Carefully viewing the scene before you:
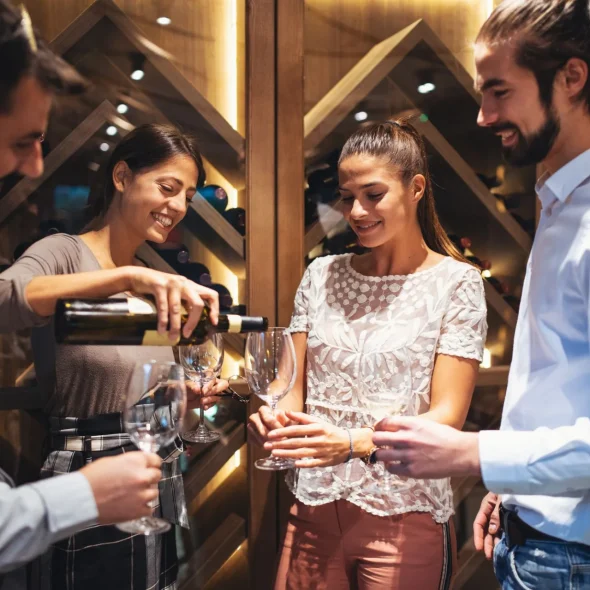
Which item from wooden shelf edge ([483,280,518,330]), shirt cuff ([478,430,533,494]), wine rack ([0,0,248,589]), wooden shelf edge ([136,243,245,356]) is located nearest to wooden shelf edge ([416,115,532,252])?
wooden shelf edge ([483,280,518,330])

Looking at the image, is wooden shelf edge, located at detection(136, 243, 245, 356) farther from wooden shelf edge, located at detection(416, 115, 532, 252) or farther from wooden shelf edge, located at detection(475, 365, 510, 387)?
wooden shelf edge, located at detection(475, 365, 510, 387)

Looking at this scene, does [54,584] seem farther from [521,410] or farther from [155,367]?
[521,410]

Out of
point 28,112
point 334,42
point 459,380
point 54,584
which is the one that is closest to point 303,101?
point 334,42

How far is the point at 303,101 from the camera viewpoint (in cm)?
243

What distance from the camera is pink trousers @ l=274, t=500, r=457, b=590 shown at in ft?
5.37

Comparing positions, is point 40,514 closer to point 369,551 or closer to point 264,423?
point 264,423

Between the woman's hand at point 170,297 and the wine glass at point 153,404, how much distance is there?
0.36ft

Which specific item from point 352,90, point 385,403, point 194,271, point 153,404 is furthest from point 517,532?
point 352,90

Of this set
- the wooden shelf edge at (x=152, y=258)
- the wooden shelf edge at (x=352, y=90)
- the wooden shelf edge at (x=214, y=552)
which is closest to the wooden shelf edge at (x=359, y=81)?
the wooden shelf edge at (x=352, y=90)

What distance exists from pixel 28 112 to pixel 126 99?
1.30 m

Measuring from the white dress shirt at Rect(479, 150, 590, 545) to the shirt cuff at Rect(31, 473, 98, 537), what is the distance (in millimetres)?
639

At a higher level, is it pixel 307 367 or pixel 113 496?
pixel 307 367

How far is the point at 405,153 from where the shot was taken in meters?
1.86

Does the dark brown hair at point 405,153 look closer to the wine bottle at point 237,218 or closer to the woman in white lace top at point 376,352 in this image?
the woman in white lace top at point 376,352
